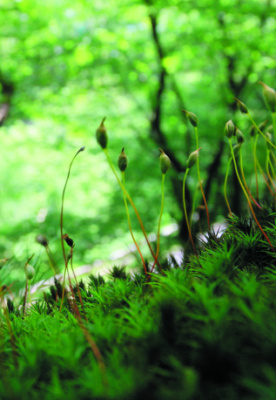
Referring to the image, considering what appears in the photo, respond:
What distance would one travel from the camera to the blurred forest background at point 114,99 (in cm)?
559

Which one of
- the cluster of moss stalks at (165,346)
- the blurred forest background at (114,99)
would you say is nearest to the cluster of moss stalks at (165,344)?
the cluster of moss stalks at (165,346)

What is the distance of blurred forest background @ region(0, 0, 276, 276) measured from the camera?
5.59m

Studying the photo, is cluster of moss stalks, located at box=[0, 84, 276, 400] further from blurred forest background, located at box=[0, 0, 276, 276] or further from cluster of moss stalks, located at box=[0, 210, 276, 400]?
blurred forest background, located at box=[0, 0, 276, 276]

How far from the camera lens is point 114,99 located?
23.4 feet

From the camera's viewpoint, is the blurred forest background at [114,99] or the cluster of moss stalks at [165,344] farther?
the blurred forest background at [114,99]

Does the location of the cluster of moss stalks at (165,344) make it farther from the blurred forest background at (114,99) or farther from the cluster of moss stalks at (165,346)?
the blurred forest background at (114,99)

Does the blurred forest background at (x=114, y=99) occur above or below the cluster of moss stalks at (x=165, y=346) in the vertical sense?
above

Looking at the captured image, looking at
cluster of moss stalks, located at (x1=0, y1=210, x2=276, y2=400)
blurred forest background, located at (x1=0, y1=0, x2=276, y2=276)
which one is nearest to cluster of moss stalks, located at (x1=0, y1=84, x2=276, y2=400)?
cluster of moss stalks, located at (x1=0, y1=210, x2=276, y2=400)

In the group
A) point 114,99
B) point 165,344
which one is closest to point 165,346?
point 165,344

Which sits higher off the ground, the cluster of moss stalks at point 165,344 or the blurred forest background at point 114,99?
the blurred forest background at point 114,99

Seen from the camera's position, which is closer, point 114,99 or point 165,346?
point 165,346

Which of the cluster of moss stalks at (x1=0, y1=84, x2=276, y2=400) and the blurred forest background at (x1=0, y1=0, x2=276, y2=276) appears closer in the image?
the cluster of moss stalks at (x1=0, y1=84, x2=276, y2=400)

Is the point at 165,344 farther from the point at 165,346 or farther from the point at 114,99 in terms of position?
the point at 114,99

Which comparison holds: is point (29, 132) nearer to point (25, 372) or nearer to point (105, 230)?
point (105, 230)
